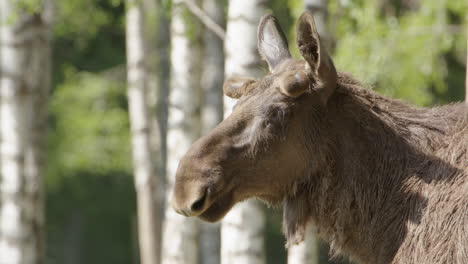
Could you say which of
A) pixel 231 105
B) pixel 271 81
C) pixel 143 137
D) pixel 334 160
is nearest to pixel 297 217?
pixel 334 160

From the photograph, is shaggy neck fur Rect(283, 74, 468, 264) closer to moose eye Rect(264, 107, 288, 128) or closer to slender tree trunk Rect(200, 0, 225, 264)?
moose eye Rect(264, 107, 288, 128)

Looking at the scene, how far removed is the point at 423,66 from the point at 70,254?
17925 mm

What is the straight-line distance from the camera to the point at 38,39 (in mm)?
11117

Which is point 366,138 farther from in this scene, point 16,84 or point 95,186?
point 95,186

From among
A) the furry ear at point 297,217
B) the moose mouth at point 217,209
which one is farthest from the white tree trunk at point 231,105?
the moose mouth at point 217,209

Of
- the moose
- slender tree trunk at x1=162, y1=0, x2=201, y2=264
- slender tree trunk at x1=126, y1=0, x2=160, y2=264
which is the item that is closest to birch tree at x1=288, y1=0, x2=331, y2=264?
the moose

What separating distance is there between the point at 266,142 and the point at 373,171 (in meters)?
0.67

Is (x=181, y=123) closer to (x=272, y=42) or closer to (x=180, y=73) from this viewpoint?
(x=180, y=73)

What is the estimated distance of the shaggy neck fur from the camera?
5004 mm

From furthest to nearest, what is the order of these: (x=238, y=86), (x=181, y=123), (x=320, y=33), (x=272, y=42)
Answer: (x=181, y=123) < (x=320, y=33) < (x=272, y=42) < (x=238, y=86)

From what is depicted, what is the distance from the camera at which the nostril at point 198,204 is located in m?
4.79

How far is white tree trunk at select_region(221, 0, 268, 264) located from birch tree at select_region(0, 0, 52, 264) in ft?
13.9

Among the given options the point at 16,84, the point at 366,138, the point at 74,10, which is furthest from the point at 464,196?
the point at 74,10

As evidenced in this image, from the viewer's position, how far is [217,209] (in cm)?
498
